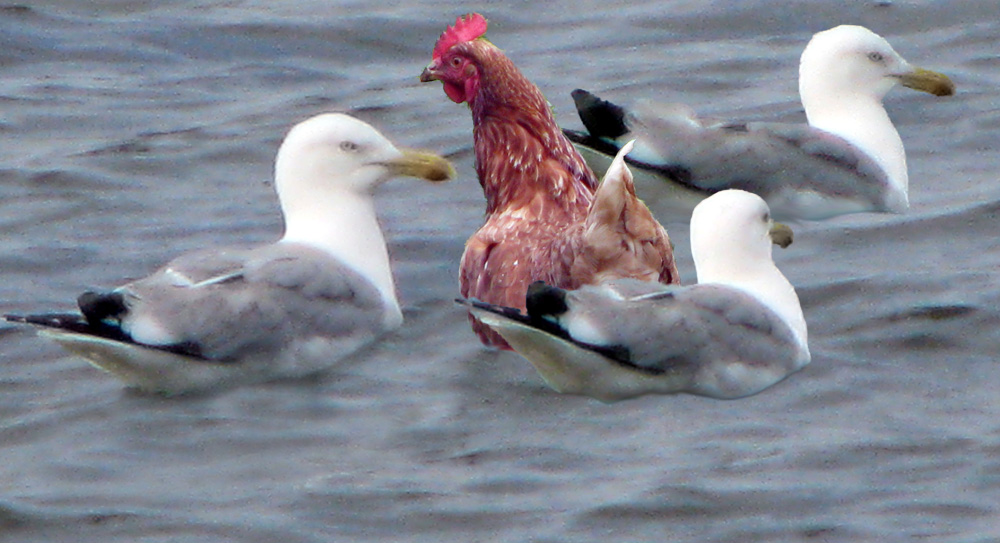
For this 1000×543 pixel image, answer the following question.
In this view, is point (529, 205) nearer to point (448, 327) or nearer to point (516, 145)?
point (516, 145)

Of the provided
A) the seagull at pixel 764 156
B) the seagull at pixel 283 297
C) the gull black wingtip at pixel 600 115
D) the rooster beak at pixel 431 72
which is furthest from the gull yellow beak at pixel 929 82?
the seagull at pixel 283 297

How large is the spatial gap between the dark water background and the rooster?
40 cm

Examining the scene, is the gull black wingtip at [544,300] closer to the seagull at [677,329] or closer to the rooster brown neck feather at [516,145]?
the seagull at [677,329]

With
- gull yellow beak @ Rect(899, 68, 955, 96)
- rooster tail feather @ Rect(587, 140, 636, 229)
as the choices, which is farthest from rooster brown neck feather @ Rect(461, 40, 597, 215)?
gull yellow beak @ Rect(899, 68, 955, 96)

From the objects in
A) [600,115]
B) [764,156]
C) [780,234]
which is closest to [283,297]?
[780,234]

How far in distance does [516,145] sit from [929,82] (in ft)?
8.31

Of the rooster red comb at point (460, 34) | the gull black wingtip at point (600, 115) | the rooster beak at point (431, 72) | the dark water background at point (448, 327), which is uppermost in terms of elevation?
the rooster red comb at point (460, 34)

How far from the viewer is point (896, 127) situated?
448 inches

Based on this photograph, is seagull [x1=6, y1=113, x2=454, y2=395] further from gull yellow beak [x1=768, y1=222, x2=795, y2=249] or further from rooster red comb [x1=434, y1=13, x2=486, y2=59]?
gull yellow beak [x1=768, y1=222, x2=795, y2=249]

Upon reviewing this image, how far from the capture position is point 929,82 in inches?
404

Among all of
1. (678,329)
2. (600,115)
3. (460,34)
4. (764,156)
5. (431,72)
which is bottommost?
(678,329)

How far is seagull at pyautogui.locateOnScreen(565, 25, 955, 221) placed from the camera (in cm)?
987

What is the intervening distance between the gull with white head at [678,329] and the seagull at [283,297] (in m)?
0.88

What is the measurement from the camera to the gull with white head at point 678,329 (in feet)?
24.5
